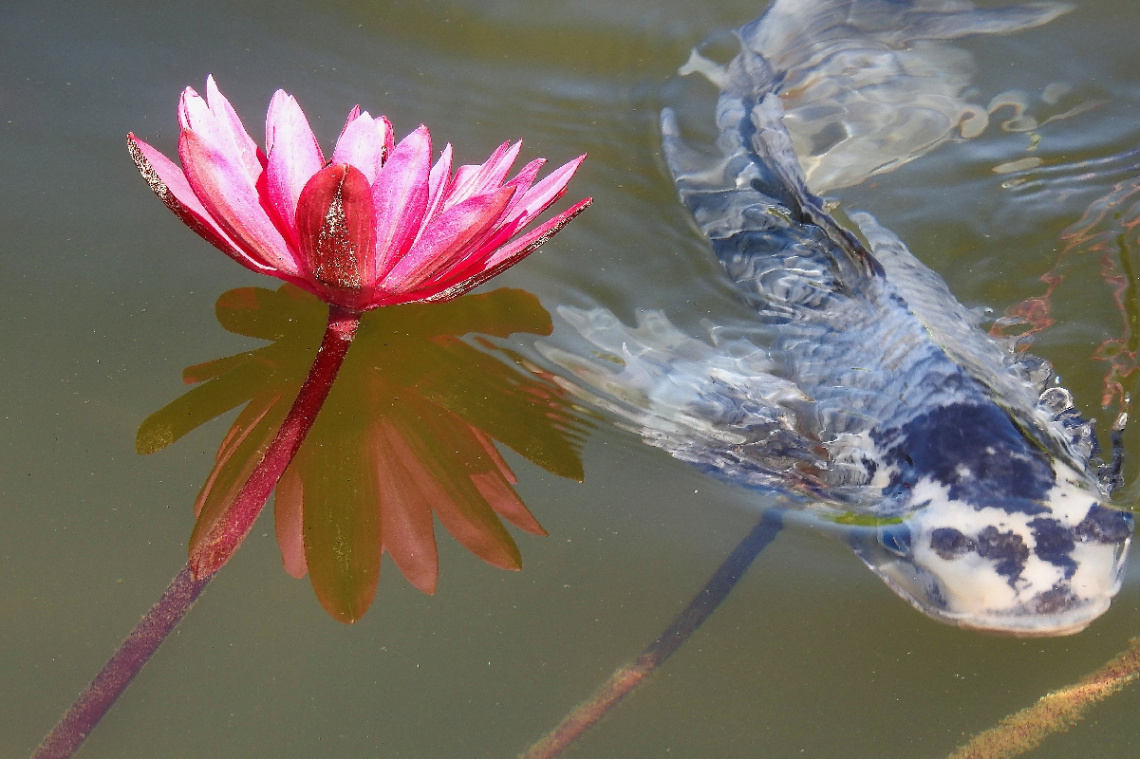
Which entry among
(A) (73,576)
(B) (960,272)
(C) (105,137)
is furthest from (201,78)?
(B) (960,272)

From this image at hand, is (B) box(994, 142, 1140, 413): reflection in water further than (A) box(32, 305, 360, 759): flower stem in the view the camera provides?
Yes

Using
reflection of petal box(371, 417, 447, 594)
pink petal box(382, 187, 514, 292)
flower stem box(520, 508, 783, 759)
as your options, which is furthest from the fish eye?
pink petal box(382, 187, 514, 292)

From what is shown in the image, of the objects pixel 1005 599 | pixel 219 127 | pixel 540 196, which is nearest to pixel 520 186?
pixel 540 196

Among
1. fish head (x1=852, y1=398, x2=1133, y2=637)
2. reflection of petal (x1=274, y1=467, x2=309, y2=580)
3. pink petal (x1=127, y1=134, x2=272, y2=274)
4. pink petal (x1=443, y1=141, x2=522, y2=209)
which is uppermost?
pink petal (x1=127, y1=134, x2=272, y2=274)

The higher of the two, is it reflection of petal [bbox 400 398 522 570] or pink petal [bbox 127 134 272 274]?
pink petal [bbox 127 134 272 274]

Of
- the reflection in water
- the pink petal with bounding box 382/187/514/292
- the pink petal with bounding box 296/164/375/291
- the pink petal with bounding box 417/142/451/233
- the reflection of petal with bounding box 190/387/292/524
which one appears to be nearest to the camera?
the pink petal with bounding box 296/164/375/291

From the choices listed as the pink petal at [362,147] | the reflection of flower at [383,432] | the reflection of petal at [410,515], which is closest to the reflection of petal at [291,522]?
the reflection of flower at [383,432]

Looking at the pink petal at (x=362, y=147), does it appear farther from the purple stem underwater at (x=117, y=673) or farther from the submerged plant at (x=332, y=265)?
the purple stem underwater at (x=117, y=673)

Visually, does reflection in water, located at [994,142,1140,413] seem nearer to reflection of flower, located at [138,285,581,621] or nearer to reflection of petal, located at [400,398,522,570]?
reflection of flower, located at [138,285,581,621]

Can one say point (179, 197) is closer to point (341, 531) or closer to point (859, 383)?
point (341, 531)

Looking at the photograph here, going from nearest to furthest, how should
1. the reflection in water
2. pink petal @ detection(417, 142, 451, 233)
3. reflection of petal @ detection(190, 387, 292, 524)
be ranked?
pink petal @ detection(417, 142, 451, 233), reflection of petal @ detection(190, 387, 292, 524), the reflection in water
